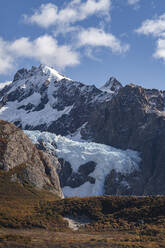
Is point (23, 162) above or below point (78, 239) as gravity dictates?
above

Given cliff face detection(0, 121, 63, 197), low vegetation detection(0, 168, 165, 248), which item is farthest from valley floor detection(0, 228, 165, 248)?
cliff face detection(0, 121, 63, 197)

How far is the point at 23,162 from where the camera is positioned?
3664 inches

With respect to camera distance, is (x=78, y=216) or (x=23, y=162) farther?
(x=23, y=162)

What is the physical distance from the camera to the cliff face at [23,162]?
3440 inches

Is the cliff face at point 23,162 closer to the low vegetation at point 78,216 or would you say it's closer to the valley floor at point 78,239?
the low vegetation at point 78,216

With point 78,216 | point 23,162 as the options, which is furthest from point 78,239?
point 23,162

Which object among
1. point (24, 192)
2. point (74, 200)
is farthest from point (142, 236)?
point (24, 192)

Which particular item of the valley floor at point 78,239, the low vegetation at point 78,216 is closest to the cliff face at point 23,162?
the low vegetation at point 78,216

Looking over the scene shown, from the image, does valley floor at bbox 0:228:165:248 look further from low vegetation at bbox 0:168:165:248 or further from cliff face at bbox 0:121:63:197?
cliff face at bbox 0:121:63:197

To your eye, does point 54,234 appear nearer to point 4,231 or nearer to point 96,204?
point 4,231

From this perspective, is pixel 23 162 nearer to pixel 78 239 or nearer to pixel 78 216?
pixel 78 216

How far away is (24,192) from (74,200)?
41.1ft

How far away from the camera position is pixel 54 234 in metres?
55.6

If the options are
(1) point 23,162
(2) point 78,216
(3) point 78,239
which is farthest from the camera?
(1) point 23,162
